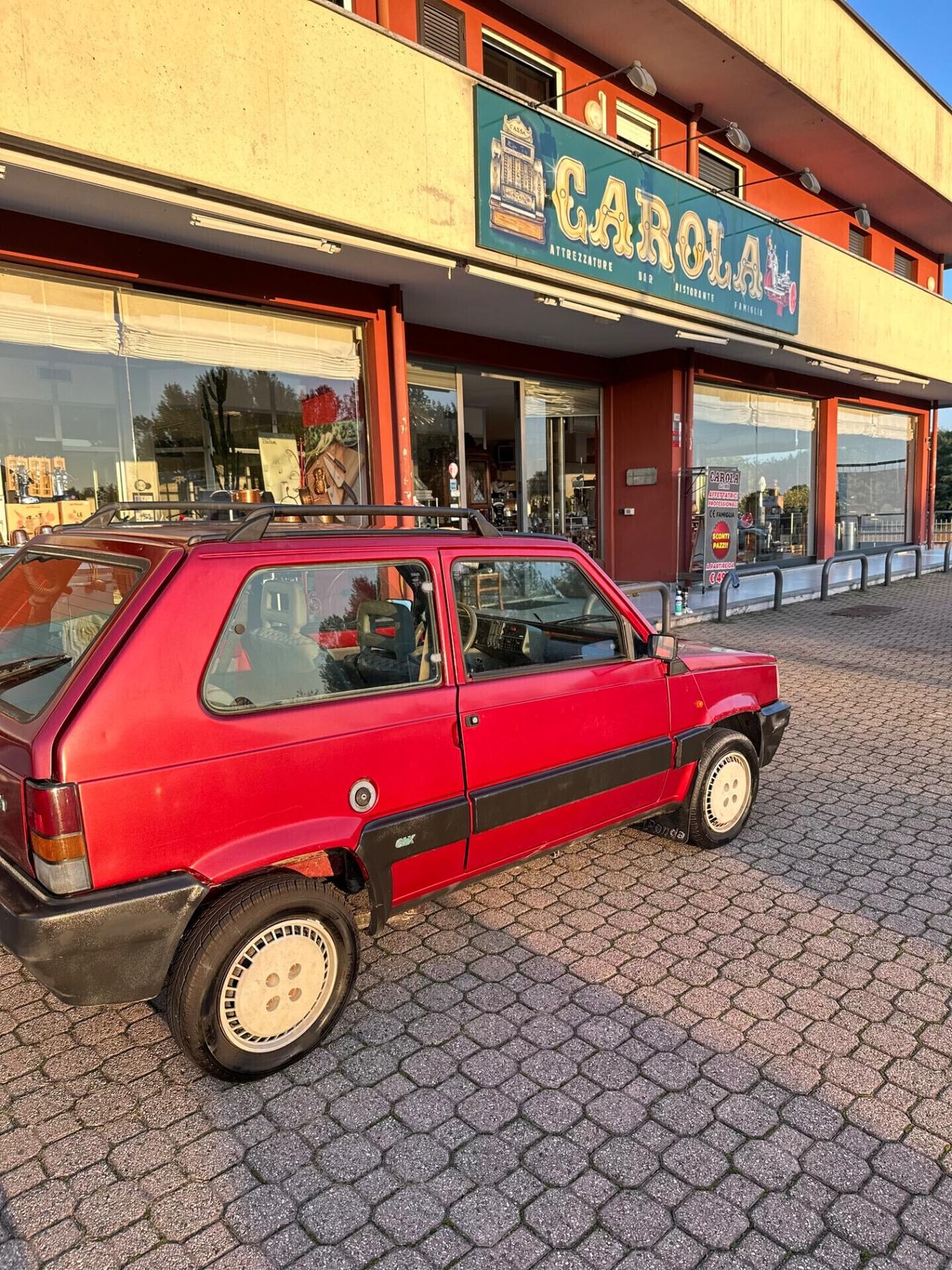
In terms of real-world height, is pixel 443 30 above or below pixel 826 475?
above

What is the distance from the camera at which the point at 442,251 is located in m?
7.61

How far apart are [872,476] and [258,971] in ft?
69.9

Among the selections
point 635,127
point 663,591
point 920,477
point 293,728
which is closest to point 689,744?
point 663,591

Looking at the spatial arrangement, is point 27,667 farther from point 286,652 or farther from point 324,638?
point 324,638

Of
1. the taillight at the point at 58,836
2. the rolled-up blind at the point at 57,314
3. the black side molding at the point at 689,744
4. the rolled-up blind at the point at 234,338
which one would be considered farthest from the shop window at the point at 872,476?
the taillight at the point at 58,836

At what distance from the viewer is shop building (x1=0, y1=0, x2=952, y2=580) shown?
6.00 m

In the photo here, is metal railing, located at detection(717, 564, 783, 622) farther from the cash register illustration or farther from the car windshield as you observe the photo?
the car windshield

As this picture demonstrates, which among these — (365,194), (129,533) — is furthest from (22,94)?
(129,533)

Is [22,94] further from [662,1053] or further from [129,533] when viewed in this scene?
[662,1053]

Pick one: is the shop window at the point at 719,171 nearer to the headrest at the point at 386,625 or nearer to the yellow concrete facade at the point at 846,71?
the yellow concrete facade at the point at 846,71

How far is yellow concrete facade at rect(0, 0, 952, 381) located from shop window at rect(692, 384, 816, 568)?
596cm

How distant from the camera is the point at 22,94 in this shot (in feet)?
16.7

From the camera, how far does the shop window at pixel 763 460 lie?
46.5ft

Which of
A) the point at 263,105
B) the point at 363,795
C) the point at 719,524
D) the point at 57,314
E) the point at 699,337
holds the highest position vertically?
the point at 263,105
